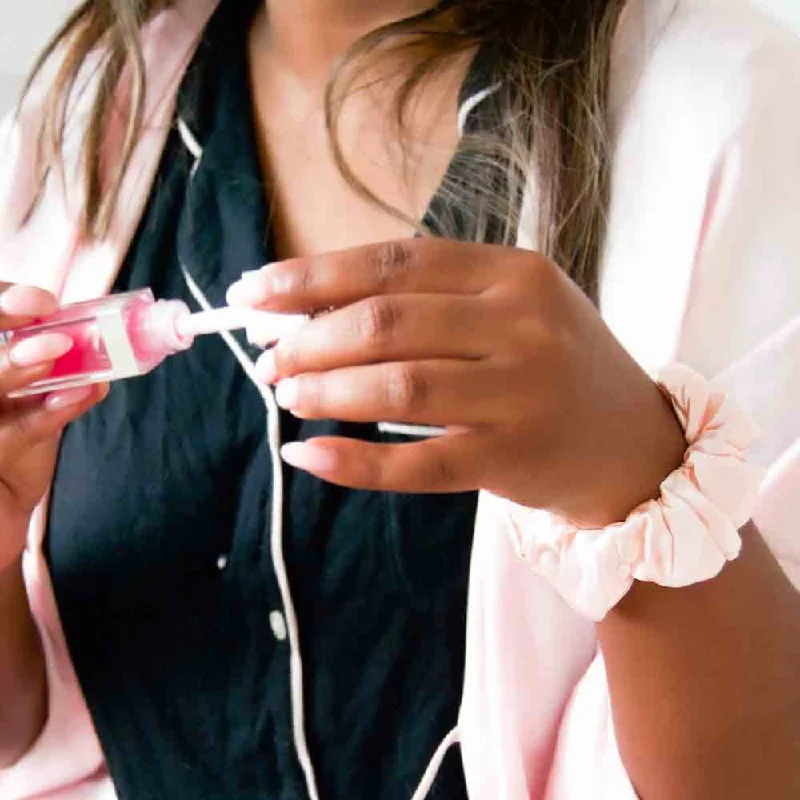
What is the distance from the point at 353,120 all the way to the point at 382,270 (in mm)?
307

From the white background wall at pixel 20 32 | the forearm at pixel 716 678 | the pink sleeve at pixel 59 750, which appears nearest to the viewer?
the forearm at pixel 716 678

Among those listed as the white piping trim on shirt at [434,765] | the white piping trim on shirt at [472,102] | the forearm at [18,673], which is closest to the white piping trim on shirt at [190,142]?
the white piping trim on shirt at [472,102]

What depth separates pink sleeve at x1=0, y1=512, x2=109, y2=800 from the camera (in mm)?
624

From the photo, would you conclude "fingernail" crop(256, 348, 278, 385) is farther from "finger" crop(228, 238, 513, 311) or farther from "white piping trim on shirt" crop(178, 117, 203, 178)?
"white piping trim on shirt" crop(178, 117, 203, 178)

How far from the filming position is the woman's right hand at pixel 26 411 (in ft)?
1.32

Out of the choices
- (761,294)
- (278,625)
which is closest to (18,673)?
(278,625)

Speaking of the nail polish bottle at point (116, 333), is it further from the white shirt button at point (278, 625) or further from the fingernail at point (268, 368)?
the white shirt button at point (278, 625)

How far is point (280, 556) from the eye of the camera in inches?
20.6

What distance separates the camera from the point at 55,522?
0.58 m

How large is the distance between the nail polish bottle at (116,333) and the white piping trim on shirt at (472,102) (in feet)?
0.76

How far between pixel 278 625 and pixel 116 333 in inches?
8.9

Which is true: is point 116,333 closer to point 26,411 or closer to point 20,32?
point 26,411

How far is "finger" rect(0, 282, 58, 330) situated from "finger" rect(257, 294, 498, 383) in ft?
0.53

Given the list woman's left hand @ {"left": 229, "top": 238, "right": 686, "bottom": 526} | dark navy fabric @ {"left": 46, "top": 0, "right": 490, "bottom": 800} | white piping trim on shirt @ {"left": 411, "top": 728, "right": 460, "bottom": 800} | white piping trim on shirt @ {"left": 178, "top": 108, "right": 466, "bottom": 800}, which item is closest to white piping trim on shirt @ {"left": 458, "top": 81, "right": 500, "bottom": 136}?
white piping trim on shirt @ {"left": 178, "top": 108, "right": 466, "bottom": 800}
